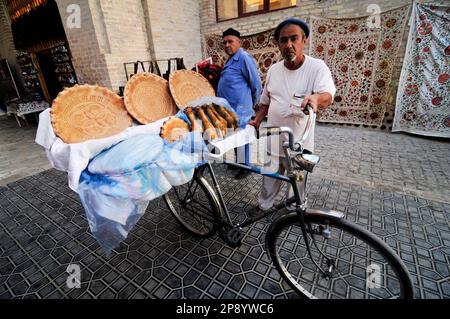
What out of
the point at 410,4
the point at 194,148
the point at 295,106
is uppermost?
the point at 410,4

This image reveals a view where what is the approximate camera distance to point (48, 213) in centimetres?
288

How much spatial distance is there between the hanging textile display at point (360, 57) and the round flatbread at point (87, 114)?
4847 millimetres

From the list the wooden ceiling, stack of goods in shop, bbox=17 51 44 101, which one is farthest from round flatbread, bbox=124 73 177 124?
stack of goods in shop, bbox=17 51 44 101

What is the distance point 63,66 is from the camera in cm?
601

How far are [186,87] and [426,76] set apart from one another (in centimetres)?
472

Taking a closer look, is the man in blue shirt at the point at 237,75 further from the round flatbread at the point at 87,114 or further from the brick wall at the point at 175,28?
the brick wall at the point at 175,28

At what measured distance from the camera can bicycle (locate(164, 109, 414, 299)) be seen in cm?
130

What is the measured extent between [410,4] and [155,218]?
5702 mm

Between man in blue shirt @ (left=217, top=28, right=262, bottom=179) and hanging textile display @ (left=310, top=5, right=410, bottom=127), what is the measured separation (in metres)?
2.85

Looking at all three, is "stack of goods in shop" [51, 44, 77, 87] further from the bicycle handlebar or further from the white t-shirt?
the bicycle handlebar

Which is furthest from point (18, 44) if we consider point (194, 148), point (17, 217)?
point (194, 148)

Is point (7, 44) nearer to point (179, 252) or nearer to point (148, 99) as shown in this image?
point (148, 99)

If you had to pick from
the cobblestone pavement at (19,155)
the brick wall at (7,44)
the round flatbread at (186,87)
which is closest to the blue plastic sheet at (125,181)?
the round flatbread at (186,87)

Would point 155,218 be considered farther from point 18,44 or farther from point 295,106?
point 18,44
